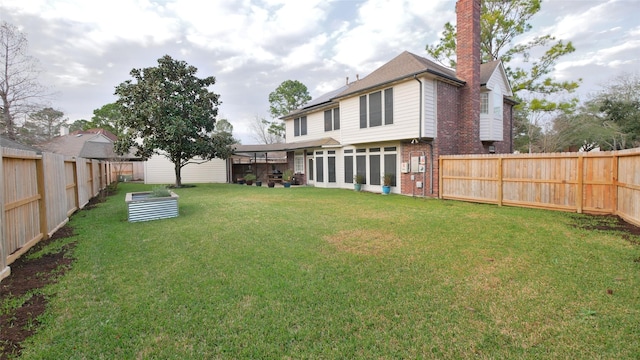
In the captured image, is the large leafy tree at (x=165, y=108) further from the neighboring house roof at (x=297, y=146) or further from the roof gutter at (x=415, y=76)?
the roof gutter at (x=415, y=76)

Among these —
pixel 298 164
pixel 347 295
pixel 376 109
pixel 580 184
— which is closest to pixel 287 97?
pixel 298 164

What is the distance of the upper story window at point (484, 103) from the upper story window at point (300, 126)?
10457 millimetres

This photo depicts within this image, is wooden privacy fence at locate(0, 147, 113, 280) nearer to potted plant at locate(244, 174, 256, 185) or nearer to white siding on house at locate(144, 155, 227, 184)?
potted plant at locate(244, 174, 256, 185)

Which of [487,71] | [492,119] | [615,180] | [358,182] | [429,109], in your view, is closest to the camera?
[615,180]

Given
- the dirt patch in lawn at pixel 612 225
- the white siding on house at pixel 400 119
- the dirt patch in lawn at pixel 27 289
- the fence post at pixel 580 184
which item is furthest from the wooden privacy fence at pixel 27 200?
the fence post at pixel 580 184

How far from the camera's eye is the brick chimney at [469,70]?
1166 cm

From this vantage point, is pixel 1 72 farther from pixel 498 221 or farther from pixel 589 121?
pixel 589 121

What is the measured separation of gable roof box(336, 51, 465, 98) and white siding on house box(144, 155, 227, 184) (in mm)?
12672

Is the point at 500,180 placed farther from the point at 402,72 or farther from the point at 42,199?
the point at 42,199

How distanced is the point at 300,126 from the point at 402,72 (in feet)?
30.1

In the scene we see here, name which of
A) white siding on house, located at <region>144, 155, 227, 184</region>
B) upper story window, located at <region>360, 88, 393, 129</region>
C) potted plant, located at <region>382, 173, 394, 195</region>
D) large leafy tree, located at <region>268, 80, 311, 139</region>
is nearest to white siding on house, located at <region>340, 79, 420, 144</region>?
upper story window, located at <region>360, 88, 393, 129</region>

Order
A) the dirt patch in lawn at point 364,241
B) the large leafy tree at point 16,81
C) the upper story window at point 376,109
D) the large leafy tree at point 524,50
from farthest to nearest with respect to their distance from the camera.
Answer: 1. the large leafy tree at point 524,50
2. the large leafy tree at point 16,81
3. the upper story window at point 376,109
4. the dirt patch in lawn at point 364,241

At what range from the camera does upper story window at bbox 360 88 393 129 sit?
1210cm

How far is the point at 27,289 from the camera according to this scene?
3.27m
